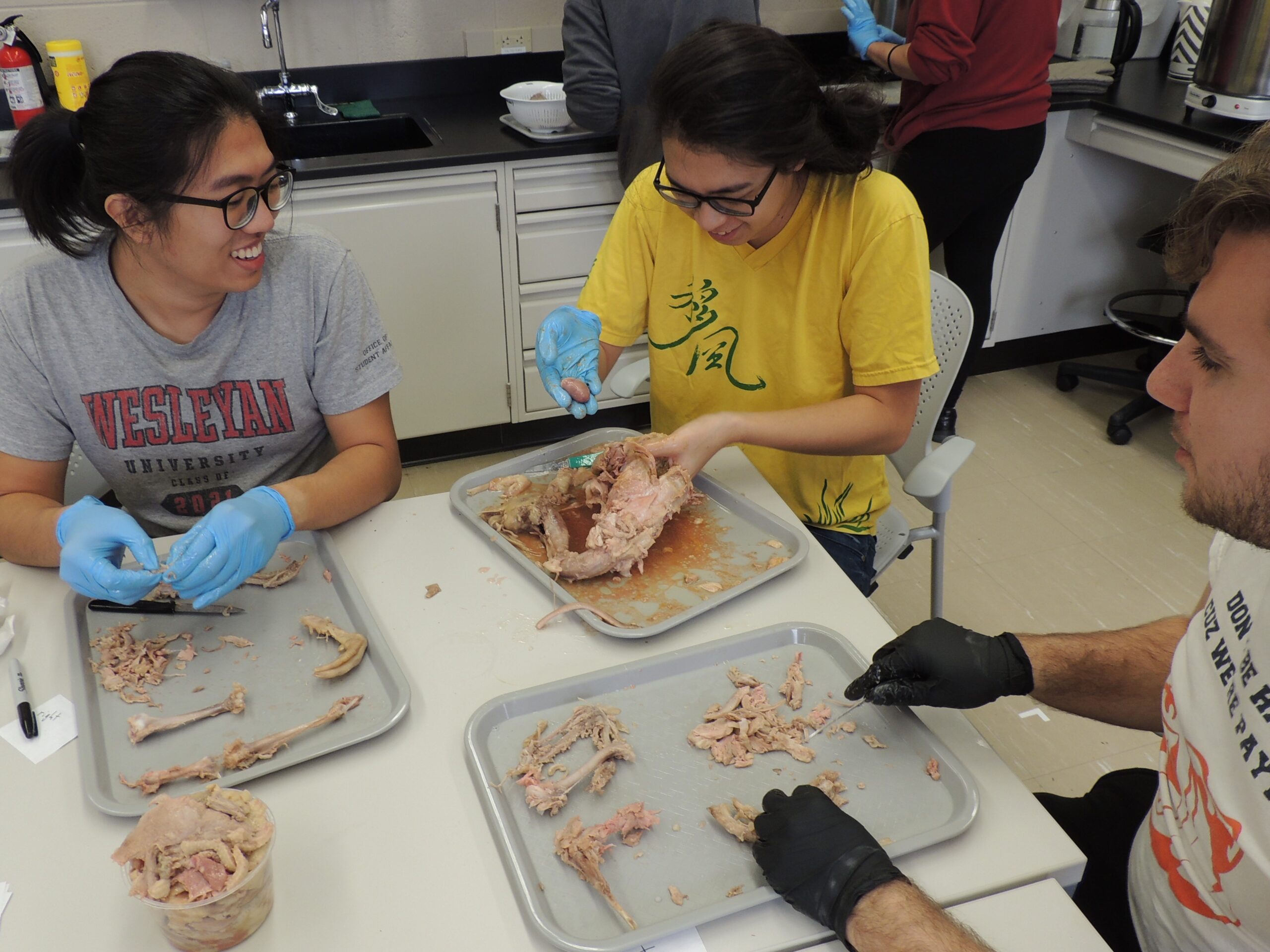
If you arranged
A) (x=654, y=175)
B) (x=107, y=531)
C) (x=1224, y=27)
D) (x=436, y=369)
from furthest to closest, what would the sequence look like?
1. (x=436, y=369)
2. (x=1224, y=27)
3. (x=654, y=175)
4. (x=107, y=531)

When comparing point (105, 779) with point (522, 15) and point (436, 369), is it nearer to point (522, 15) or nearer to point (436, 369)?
point (436, 369)

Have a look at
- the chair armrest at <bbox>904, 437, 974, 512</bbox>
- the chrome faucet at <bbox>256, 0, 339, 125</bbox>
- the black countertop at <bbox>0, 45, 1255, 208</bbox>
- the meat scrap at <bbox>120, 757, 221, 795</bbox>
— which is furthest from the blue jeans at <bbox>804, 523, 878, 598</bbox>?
the chrome faucet at <bbox>256, 0, 339, 125</bbox>

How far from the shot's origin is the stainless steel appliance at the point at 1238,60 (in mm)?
2871

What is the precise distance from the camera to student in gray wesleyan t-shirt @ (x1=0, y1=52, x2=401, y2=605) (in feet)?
4.57

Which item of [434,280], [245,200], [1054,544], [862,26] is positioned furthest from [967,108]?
[245,200]

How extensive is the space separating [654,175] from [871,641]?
95 centimetres

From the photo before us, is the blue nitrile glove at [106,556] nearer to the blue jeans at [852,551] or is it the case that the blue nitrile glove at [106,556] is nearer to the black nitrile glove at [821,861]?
the black nitrile glove at [821,861]

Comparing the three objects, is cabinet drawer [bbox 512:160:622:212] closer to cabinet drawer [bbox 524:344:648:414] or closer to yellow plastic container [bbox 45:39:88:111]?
cabinet drawer [bbox 524:344:648:414]

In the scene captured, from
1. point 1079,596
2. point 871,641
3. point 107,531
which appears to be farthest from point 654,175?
point 1079,596

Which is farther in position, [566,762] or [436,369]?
[436,369]

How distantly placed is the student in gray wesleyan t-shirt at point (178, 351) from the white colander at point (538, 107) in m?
1.39

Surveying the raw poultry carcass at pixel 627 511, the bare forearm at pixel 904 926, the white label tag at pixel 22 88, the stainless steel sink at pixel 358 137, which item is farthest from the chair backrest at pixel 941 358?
the white label tag at pixel 22 88

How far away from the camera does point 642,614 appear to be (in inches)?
54.0

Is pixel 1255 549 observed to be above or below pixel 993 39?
below
